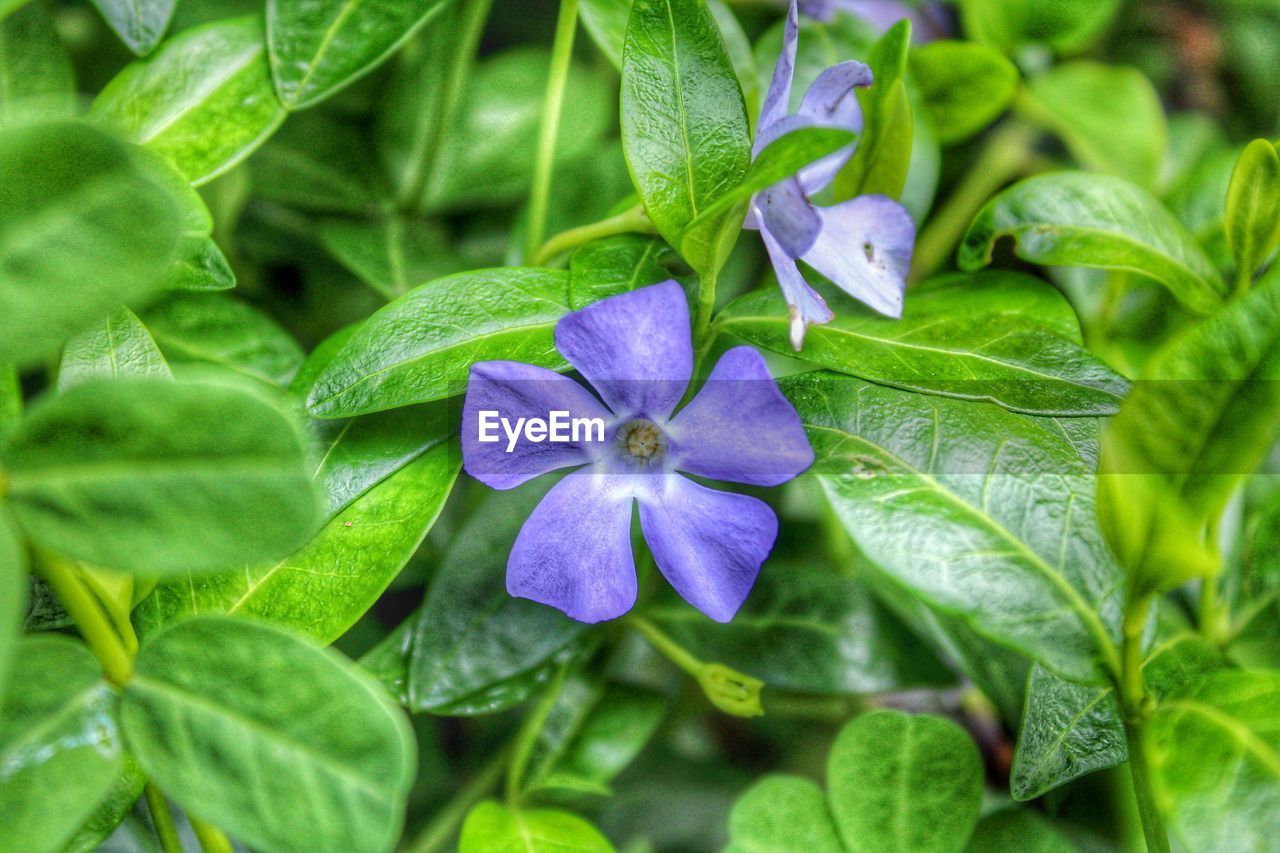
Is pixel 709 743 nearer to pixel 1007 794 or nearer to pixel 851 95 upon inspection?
pixel 1007 794

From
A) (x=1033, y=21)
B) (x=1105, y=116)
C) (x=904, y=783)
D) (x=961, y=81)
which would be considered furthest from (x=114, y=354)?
(x=1105, y=116)

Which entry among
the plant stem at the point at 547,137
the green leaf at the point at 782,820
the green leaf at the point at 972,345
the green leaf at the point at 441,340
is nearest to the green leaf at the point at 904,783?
the green leaf at the point at 782,820

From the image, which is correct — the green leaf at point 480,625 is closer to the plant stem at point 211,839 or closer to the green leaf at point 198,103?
the plant stem at point 211,839

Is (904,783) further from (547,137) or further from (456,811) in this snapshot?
(547,137)

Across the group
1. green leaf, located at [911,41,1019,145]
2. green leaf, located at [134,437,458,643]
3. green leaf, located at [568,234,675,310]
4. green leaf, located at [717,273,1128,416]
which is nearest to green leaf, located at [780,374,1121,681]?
green leaf, located at [717,273,1128,416]

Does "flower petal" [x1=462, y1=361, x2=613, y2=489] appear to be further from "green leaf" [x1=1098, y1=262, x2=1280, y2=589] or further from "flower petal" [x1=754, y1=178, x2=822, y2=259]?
"green leaf" [x1=1098, y1=262, x2=1280, y2=589]

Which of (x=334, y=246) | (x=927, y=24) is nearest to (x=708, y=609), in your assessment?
(x=334, y=246)

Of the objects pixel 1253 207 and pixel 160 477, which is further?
pixel 1253 207
